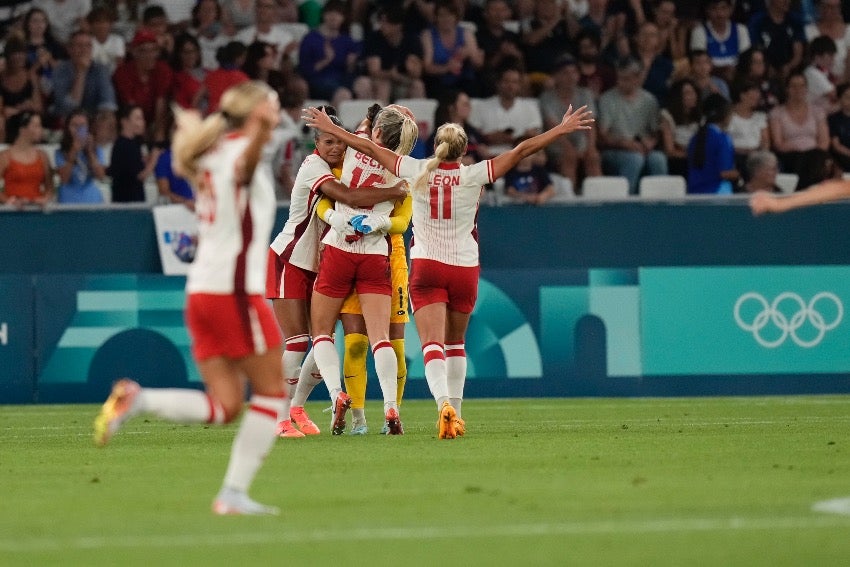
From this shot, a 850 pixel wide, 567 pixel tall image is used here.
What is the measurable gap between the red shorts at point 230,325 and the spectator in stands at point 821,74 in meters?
14.2

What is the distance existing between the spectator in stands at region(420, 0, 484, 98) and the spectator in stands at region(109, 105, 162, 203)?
377 centimetres

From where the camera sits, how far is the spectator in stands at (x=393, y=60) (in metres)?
19.9

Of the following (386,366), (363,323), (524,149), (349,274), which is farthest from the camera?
(363,323)

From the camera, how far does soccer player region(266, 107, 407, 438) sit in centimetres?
1237

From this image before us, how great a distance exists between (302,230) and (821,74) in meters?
10.4

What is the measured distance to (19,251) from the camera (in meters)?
17.4

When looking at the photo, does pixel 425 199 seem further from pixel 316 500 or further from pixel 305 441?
pixel 316 500

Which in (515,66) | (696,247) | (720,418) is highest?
(515,66)

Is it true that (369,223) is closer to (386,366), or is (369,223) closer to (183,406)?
(386,366)

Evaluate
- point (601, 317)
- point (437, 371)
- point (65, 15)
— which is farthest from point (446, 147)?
point (65, 15)

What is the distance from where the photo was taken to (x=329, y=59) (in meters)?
20.2

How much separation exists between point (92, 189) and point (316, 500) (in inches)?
429

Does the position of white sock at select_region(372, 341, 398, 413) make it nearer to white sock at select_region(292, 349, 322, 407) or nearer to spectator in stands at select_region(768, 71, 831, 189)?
white sock at select_region(292, 349, 322, 407)

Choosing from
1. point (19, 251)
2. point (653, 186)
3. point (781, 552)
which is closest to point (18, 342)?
point (19, 251)
